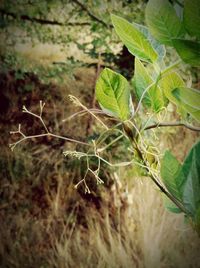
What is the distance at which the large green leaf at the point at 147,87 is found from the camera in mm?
299

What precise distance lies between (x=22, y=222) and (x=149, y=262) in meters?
0.76

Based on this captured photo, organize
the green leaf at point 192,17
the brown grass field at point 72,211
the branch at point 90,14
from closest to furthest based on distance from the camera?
the green leaf at point 192,17
the brown grass field at point 72,211
the branch at point 90,14

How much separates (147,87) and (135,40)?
0.03 meters

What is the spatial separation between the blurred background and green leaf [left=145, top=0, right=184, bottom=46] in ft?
6.30

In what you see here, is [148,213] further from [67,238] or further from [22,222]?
[22,222]

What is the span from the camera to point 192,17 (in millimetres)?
250

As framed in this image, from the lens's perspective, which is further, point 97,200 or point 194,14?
point 97,200

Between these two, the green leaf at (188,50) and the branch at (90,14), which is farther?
the branch at (90,14)

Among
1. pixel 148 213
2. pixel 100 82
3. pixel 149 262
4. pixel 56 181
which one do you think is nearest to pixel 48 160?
pixel 56 181

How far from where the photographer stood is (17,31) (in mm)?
2711

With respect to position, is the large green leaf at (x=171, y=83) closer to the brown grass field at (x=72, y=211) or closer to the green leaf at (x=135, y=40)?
the green leaf at (x=135, y=40)

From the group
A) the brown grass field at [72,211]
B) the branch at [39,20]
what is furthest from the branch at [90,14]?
the brown grass field at [72,211]

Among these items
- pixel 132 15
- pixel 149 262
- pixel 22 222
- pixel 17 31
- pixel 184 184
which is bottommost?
pixel 22 222

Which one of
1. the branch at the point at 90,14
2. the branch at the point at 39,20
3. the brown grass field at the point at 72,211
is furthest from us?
the branch at the point at 39,20
